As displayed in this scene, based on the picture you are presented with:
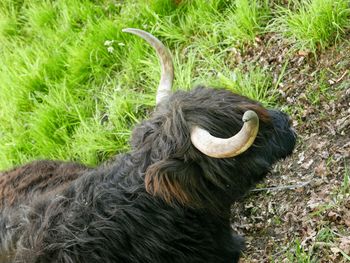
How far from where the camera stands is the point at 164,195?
3312 millimetres

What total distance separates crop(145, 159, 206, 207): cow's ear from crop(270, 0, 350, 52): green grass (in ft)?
7.17

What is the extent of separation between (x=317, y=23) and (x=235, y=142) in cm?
246

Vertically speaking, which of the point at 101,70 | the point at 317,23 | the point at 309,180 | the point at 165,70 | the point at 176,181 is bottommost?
the point at 309,180

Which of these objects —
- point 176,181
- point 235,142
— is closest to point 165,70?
point 176,181

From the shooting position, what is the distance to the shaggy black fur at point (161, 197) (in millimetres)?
3311

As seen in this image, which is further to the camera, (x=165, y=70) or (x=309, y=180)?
(x=309, y=180)

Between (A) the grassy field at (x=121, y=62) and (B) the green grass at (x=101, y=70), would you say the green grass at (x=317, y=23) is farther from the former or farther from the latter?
(B) the green grass at (x=101, y=70)

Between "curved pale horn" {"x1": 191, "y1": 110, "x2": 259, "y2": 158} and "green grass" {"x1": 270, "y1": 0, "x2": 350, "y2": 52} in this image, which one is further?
"green grass" {"x1": 270, "y1": 0, "x2": 350, "y2": 52}

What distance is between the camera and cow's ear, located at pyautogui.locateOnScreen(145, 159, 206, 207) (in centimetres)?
329

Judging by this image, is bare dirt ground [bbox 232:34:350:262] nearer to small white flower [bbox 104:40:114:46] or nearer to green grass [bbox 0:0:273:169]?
green grass [bbox 0:0:273:169]

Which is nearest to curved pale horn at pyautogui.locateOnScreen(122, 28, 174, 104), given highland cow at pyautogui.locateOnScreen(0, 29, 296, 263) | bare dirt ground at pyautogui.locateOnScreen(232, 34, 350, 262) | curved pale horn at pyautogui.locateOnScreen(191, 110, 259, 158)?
highland cow at pyautogui.locateOnScreen(0, 29, 296, 263)

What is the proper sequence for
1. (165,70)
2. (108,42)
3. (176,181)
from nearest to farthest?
1. (176,181)
2. (165,70)
3. (108,42)

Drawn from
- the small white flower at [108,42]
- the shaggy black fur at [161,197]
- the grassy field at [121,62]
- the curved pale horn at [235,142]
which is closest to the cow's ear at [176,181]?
the shaggy black fur at [161,197]

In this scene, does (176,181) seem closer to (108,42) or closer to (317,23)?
(317,23)
